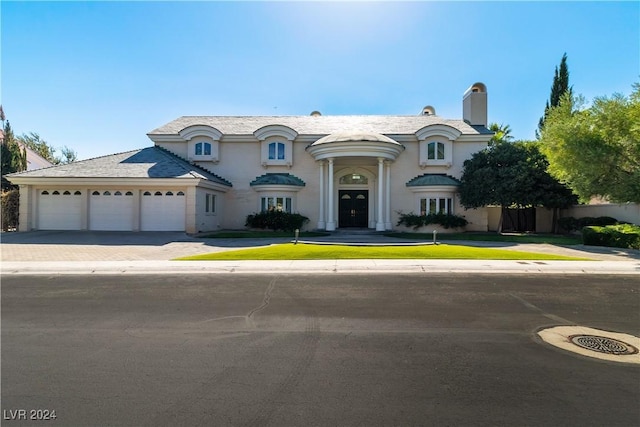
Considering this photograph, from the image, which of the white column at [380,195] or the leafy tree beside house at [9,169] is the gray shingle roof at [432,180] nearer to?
the white column at [380,195]

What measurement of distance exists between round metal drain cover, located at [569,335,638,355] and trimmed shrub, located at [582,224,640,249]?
611 inches

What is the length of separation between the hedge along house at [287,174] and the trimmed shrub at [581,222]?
5162mm

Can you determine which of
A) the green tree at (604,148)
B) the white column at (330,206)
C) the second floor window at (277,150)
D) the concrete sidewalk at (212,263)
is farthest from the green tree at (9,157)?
the green tree at (604,148)

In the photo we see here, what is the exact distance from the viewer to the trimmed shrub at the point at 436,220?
81.8 feet

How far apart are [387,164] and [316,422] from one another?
23339mm

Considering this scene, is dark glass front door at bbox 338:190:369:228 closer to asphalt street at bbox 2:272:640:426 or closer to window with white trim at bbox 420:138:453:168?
window with white trim at bbox 420:138:453:168

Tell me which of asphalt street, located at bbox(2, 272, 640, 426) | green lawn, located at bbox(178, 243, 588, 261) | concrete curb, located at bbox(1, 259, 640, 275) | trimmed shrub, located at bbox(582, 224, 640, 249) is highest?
trimmed shrub, located at bbox(582, 224, 640, 249)

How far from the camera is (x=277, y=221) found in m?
24.6

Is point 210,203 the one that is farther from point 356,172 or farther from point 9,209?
point 9,209

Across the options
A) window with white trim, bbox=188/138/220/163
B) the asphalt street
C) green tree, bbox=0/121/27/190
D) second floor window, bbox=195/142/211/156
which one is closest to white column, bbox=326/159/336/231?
window with white trim, bbox=188/138/220/163

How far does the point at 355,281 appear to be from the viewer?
9.84 meters

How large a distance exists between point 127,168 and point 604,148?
26237 millimetres

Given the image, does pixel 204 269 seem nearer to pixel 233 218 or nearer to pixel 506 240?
pixel 233 218

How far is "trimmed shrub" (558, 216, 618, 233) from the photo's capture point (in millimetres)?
21375
